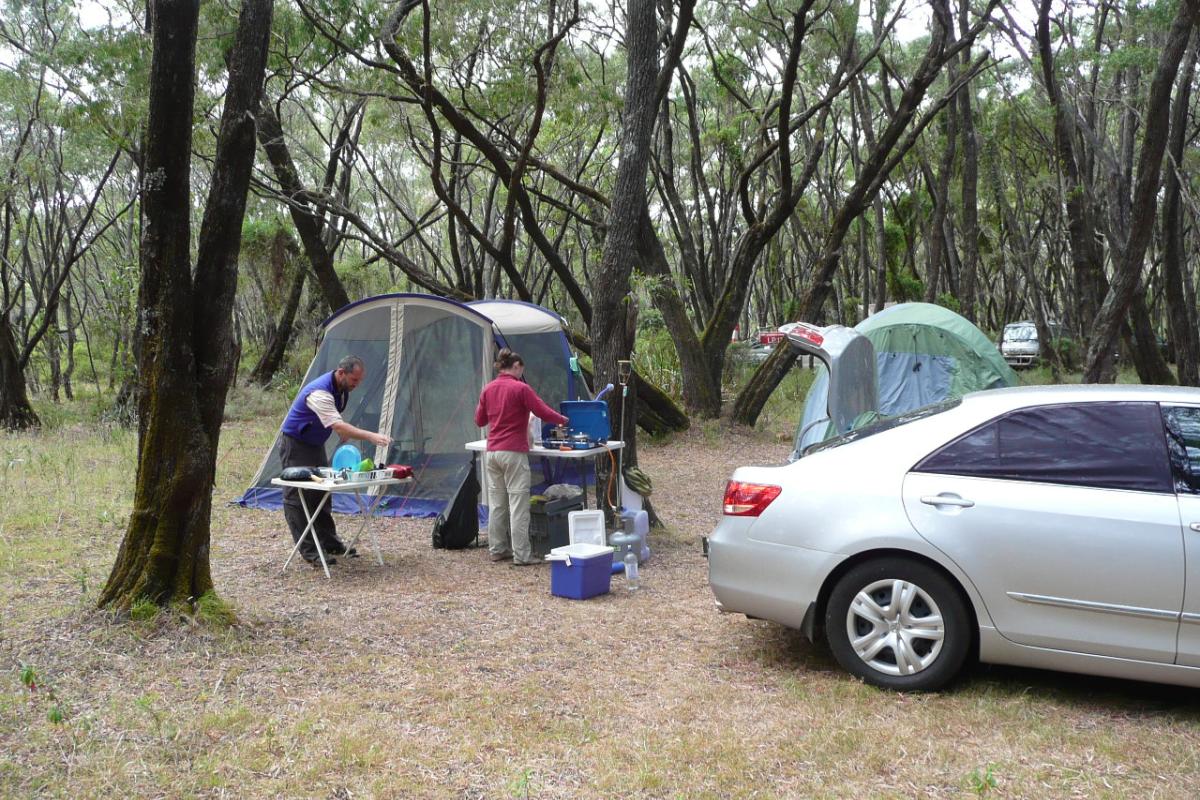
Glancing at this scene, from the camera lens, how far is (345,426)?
7168 millimetres

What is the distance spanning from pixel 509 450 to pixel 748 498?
9.78ft

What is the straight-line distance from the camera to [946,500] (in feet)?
14.9

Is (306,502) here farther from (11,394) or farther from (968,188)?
(968,188)

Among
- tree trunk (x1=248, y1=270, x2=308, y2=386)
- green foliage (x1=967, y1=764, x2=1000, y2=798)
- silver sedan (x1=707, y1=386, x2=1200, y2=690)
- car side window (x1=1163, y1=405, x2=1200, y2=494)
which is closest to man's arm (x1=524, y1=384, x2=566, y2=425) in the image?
silver sedan (x1=707, y1=386, x2=1200, y2=690)

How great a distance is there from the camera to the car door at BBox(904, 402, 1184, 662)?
4.22 metres

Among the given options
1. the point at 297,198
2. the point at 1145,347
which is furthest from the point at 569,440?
the point at 1145,347

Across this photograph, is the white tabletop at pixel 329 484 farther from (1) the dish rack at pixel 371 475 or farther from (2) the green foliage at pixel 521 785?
(2) the green foliage at pixel 521 785

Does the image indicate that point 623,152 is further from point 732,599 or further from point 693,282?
point 693,282

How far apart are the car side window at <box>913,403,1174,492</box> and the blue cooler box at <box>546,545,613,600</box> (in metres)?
2.70

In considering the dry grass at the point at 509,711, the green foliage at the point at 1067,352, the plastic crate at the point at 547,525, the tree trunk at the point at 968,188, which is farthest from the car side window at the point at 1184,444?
the green foliage at the point at 1067,352

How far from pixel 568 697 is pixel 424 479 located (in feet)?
17.0

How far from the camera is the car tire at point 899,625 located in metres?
4.51

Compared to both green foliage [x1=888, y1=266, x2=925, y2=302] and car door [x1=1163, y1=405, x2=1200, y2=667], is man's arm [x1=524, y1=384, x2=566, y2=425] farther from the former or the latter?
green foliage [x1=888, y1=266, x2=925, y2=302]

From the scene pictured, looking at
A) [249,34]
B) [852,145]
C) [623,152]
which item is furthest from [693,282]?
[249,34]
